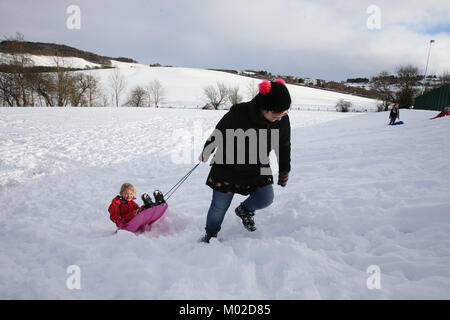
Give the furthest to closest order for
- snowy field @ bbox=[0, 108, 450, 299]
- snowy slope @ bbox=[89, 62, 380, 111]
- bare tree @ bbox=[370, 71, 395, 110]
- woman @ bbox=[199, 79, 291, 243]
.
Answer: snowy slope @ bbox=[89, 62, 380, 111], bare tree @ bbox=[370, 71, 395, 110], woman @ bbox=[199, 79, 291, 243], snowy field @ bbox=[0, 108, 450, 299]

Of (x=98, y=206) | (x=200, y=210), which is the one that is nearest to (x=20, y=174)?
(x=98, y=206)

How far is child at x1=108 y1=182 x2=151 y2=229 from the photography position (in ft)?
9.38

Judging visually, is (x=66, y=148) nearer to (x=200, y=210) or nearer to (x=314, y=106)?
(x=200, y=210)

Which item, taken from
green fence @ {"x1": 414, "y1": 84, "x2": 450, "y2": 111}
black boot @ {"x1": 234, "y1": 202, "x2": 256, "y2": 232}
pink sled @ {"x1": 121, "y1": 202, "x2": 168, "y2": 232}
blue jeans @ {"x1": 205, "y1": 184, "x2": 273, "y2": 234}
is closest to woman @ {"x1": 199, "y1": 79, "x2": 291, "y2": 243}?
blue jeans @ {"x1": 205, "y1": 184, "x2": 273, "y2": 234}

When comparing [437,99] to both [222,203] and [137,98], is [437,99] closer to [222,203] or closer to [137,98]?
[222,203]

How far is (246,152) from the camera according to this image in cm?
204

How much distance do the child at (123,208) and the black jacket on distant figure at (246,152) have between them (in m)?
1.45

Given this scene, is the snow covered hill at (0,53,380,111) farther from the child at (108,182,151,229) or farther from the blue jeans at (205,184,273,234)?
the blue jeans at (205,184,273,234)

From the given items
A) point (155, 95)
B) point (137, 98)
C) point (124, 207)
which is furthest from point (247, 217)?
point (155, 95)

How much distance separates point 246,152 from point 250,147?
0.06 metres

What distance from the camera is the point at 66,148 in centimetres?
799

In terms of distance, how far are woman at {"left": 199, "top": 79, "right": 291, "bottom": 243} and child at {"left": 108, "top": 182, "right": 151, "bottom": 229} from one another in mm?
1248
